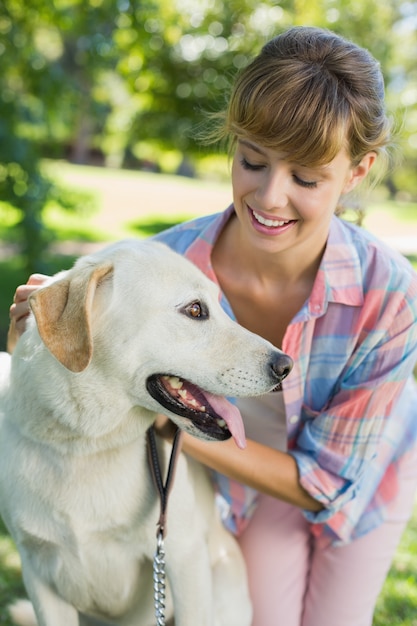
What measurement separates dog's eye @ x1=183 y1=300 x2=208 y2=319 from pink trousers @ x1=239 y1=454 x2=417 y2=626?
119cm

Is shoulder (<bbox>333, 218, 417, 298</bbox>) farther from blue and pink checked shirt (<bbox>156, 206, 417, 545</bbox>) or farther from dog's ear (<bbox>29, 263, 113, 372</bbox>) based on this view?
dog's ear (<bbox>29, 263, 113, 372</bbox>)

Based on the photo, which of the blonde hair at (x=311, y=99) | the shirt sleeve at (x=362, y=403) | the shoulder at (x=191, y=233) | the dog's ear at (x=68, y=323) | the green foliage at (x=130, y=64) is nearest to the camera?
the dog's ear at (x=68, y=323)

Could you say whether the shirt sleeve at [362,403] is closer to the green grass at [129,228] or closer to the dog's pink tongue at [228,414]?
the dog's pink tongue at [228,414]

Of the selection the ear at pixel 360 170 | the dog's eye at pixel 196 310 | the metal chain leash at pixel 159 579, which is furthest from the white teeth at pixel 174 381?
the ear at pixel 360 170

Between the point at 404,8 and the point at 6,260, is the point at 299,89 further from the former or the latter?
the point at 404,8

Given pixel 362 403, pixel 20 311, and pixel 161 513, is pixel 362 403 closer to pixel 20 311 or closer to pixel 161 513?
pixel 161 513

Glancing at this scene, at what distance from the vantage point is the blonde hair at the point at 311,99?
2.11 m

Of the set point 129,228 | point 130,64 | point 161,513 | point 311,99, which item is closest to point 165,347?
point 161,513

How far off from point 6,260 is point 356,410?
805 centimetres

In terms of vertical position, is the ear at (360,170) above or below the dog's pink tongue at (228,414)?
above

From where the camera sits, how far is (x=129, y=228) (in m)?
13.0

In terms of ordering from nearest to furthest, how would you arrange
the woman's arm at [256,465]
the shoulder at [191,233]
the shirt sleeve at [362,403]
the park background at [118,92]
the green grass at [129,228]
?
the woman's arm at [256,465] → the shirt sleeve at [362,403] → the shoulder at [191,233] → the green grass at [129,228] → the park background at [118,92]

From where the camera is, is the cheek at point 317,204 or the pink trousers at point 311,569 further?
the pink trousers at point 311,569

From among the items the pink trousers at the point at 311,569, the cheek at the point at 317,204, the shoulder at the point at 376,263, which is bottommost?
the pink trousers at the point at 311,569
